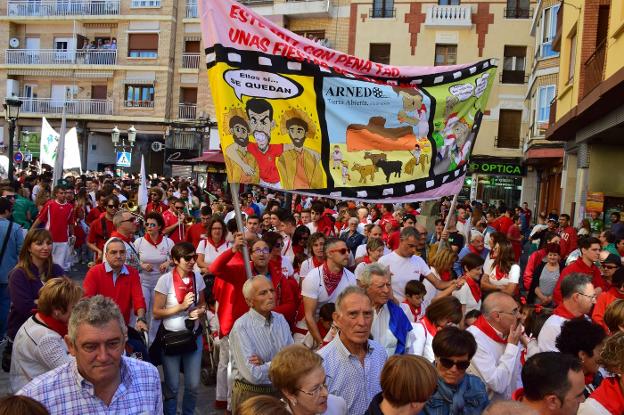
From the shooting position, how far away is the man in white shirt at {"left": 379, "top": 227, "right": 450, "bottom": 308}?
6250mm

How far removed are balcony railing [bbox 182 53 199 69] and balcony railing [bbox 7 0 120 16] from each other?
465 centimetres

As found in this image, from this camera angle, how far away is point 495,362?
400 centimetres

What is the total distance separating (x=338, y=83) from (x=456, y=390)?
143 inches

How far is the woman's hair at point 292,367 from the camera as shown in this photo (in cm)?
309

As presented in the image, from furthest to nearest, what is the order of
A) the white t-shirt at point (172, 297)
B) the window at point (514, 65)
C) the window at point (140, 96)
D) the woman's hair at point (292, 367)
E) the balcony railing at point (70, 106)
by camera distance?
the balcony railing at point (70, 106) < the window at point (140, 96) < the window at point (514, 65) < the white t-shirt at point (172, 297) < the woman's hair at point (292, 367)

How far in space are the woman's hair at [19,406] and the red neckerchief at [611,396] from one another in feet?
8.90

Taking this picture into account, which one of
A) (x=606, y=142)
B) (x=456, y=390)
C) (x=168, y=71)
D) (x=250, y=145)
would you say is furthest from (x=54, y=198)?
(x=168, y=71)

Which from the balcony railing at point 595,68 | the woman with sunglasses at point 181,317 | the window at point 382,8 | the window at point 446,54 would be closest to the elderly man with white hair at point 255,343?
the woman with sunglasses at point 181,317

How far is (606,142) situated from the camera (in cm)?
1650

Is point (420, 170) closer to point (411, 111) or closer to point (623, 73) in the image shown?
point (411, 111)

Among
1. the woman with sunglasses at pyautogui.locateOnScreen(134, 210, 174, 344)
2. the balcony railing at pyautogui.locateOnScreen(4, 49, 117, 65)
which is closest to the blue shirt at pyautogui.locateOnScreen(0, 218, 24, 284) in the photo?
the woman with sunglasses at pyautogui.locateOnScreen(134, 210, 174, 344)

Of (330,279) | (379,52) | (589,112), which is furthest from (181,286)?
(379,52)

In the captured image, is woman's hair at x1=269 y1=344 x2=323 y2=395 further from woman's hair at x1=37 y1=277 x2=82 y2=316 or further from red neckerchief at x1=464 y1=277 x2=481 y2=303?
red neckerchief at x1=464 y1=277 x2=481 y2=303

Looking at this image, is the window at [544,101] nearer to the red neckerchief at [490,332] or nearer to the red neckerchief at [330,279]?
the red neckerchief at [330,279]
